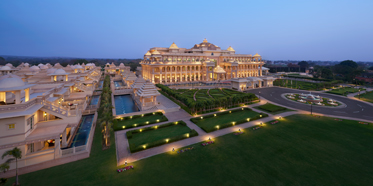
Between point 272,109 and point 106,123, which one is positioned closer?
point 106,123

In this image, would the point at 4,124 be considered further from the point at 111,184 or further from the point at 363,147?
the point at 363,147

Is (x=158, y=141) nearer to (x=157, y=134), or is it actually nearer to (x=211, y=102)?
(x=157, y=134)

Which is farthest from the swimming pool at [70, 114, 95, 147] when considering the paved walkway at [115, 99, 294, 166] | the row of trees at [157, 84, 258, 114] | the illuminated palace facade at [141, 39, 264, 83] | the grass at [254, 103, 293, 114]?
the illuminated palace facade at [141, 39, 264, 83]

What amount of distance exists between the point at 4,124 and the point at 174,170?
16.8 meters

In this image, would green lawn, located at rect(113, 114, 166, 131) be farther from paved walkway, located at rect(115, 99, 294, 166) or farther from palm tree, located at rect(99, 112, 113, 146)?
palm tree, located at rect(99, 112, 113, 146)

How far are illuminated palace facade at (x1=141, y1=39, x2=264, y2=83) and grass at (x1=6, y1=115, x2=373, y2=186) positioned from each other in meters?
55.0

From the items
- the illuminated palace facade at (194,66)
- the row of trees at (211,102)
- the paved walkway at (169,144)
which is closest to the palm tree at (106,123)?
the paved walkway at (169,144)

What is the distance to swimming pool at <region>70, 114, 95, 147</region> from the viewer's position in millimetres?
21317

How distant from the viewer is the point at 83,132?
80.3 feet

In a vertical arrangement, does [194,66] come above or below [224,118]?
above

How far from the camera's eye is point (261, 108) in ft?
119

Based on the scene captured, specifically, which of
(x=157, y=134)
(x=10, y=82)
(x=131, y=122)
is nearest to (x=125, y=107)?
(x=131, y=122)

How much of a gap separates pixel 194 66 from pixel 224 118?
54.8 meters

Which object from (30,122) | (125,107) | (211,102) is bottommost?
(125,107)
